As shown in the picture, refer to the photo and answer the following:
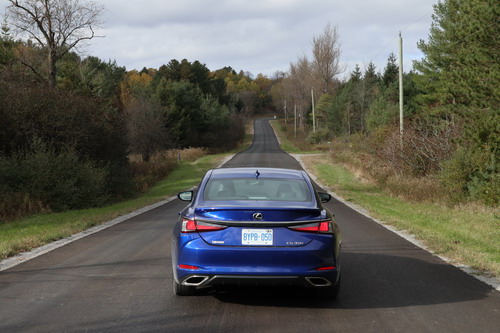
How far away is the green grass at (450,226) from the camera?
9.23 metres

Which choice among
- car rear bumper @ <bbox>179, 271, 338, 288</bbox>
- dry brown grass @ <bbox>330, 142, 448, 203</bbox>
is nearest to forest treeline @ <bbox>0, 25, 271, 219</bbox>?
dry brown grass @ <bbox>330, 142, 448, 203</bbox>

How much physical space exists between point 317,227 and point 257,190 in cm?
117

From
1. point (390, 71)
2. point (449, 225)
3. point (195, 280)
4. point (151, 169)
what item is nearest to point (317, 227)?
→ point (195, 280)

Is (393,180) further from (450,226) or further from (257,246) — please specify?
(257,246)

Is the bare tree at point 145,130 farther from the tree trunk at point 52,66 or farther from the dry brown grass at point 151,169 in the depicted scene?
the tree trunk at point 52,66

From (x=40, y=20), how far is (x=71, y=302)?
98.0 ft

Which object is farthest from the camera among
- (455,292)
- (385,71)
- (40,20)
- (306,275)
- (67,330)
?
(385,71)

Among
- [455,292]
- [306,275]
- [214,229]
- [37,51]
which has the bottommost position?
[455,292]

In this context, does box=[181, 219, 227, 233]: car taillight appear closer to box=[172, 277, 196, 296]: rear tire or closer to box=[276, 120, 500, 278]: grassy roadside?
box=[172, 277, 196, 296]: rear tire

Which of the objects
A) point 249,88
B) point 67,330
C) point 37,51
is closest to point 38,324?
point 67,330

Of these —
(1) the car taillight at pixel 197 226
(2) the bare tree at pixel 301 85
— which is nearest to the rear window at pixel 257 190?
(1) the car taillight at pixel 197 226

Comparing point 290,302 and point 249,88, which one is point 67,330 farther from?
point 249,88

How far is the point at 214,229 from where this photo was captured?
599 cm

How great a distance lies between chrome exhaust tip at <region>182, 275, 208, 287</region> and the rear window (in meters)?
0.96
